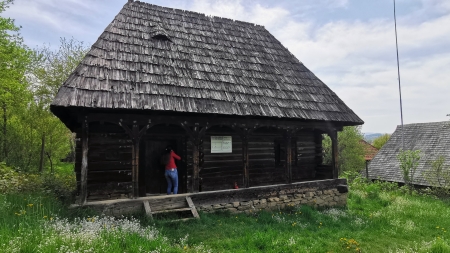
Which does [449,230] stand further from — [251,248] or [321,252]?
[251,248]

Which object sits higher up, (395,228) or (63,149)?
(63,149)

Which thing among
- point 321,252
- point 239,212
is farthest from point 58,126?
point 321,252

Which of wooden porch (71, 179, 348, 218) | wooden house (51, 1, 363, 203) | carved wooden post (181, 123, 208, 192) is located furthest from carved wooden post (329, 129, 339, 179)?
carved wooden post (181, 123, 208, 192)

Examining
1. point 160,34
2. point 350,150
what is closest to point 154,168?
point 160,34

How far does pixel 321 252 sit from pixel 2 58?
1590 centimetres

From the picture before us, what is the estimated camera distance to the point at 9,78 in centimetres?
1342

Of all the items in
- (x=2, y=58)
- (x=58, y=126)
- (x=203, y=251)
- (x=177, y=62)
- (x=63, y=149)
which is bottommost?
(x=203, y=251)

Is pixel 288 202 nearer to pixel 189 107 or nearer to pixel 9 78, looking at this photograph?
pixel 189 107

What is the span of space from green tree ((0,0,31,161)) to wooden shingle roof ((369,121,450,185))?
22647 mm

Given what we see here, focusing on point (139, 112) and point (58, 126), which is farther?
point (58, 126)

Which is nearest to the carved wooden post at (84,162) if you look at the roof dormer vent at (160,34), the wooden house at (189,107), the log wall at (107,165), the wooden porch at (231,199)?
the wooden house at (189,107)

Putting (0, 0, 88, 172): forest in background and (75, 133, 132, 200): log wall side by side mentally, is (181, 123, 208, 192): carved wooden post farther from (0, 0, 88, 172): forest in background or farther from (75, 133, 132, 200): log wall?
(0, 0, 88, 172): forest in background

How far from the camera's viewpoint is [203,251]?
478 cm

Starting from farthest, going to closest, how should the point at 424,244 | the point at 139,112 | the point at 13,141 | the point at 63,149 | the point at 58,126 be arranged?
the point at 63,149
the point at 58,126
the point at 13,141
the point at 139,112
the point at 424,244
